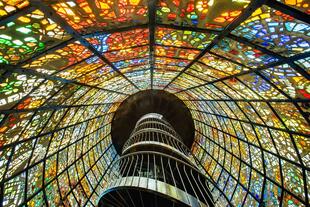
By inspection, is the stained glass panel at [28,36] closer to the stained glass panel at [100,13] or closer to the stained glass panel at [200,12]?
the stained glass panel at [100,13]

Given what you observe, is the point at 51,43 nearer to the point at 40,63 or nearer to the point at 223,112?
the point at 40,63

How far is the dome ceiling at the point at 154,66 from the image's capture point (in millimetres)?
3602

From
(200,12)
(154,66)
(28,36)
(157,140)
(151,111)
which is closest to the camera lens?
(28,36)

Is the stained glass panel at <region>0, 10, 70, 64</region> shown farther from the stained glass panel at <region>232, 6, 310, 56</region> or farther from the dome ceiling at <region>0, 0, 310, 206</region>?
the stained glass panel at <region>232, 6, 310, 56</region>

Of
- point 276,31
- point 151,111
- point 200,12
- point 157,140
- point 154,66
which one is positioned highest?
point 200,12

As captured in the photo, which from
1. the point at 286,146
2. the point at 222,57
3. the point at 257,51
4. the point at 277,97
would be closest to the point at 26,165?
the point at 222,57

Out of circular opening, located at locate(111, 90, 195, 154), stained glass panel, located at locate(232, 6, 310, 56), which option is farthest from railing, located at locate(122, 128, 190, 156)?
stained glass panel, located at locate(232, 6, 310, 56)

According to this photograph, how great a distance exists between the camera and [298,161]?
8.09 meters

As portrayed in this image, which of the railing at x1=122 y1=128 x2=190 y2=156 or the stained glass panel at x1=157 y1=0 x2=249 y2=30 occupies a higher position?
the stained glass panel at x1=157 y1=0 x2=249 y2=30

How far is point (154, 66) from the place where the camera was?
970 centimetres

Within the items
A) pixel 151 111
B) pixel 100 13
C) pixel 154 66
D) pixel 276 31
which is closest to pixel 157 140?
pixel 154 66

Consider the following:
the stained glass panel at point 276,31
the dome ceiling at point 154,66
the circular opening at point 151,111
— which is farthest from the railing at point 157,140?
the stained glass panel at point 276,31

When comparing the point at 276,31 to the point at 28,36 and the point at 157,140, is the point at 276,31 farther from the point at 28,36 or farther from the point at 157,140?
the point at 157,140

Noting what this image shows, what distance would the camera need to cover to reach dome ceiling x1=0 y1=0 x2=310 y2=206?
3.60 m
